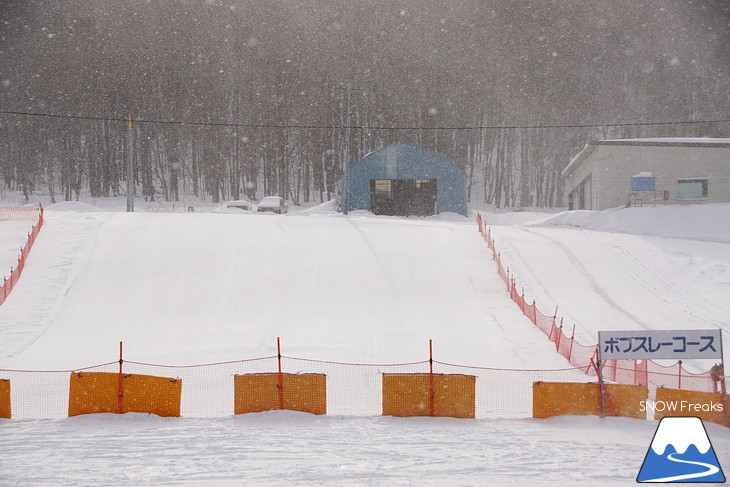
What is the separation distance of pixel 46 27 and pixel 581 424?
7645 centimetres

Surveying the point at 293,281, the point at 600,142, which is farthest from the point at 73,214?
the point at 600,142

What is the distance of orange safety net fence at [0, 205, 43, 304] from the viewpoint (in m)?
21.2

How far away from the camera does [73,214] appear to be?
31.1m

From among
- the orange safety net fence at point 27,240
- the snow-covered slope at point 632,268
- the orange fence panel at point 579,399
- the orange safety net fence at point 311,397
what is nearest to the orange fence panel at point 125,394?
the orange safety net fence at point 311,397


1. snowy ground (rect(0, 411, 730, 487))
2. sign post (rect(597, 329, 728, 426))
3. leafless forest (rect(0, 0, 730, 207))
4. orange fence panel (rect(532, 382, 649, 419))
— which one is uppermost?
leafless forest (rect(0, 0, 730, 207))

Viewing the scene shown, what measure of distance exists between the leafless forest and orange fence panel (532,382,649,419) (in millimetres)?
54200

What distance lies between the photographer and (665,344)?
11164 millimetres

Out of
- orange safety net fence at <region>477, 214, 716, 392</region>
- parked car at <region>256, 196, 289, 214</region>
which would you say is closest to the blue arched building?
parked car at <region>256, 196, 289, 214</region>

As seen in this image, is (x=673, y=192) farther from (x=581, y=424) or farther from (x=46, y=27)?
(x=46, y=27)

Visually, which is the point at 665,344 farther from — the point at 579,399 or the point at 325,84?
the point at 325,84

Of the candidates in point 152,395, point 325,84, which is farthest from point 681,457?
point 325,84

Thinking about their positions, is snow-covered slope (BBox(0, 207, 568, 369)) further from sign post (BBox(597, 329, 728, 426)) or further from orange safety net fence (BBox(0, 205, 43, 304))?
sign post (BBox(597, 329, 728, 426))

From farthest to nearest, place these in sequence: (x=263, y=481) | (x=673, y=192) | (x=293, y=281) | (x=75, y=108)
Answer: (x=75, y=108) < (x=673, y=192) < (x=293, y=281) < (x=263, y=481)

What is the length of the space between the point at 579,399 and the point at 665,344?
71.4 inches
